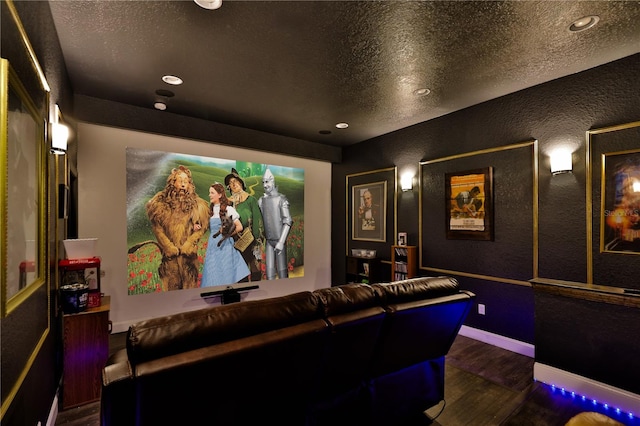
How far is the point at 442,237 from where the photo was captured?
164 inches

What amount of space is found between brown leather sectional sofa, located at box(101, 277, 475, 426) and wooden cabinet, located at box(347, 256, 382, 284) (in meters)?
2.69

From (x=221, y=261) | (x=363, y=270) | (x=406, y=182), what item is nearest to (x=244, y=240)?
(x=221, y=261)

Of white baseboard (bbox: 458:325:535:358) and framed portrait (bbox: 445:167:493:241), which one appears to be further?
framed portrait (bbox: 445:167:493:241)

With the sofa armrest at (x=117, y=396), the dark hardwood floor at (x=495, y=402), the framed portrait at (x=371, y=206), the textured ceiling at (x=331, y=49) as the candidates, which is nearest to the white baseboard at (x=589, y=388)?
the dark hardwood floor at (x=495, y=402)

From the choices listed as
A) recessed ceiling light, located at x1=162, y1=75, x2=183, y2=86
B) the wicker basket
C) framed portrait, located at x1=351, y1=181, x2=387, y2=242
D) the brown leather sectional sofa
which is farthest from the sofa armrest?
framed portrait, located at x1=351, y1=181, x2=387, y2=242

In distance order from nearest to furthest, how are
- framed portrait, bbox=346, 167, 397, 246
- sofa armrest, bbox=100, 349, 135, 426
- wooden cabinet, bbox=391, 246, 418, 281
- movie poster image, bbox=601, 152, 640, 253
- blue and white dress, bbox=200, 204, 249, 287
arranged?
1. sofa armrest, bbox=100, 349, 135, 426
2. movie poster image, bbox=601, 152, 640, 253
3. wooden cabinet, bbox=391, 246, 418, 281
4. blue and white dress, bbox=200, 204, 249, 287
5. framed portrait, bbox=346, 167, 397, 246

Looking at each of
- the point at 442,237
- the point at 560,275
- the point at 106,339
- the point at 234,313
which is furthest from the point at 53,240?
the point at 560,275

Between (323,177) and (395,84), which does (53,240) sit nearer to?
(395,84)

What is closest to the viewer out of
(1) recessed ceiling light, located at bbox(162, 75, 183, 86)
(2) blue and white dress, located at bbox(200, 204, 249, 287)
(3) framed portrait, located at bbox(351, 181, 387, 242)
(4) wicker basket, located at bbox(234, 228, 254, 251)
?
(1) recessed ceiling light, located at bbox(162, 75, 183, 86)

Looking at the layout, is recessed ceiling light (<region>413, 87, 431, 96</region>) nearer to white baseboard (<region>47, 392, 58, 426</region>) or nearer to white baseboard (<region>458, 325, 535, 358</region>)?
white baseboard (<region>458, 325, 535, 358</region>)

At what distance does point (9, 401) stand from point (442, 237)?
13.5 feet

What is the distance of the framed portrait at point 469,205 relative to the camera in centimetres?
369

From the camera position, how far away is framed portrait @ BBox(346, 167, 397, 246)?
16.4 ft

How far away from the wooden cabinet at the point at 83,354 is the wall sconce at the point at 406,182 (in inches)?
153
